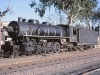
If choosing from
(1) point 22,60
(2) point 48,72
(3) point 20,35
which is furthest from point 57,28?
(2) point 48,72

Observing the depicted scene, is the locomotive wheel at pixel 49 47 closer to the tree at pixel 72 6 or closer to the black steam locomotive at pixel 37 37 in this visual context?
the black steam locomotive at pixel 37 37

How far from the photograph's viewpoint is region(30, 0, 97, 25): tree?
43500 mm

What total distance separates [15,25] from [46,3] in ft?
94.9

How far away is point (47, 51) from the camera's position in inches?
825

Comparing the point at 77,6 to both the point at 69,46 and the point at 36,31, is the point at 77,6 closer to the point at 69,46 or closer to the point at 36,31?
the point at 69,46

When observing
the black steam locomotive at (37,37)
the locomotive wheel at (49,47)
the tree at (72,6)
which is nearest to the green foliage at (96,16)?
the tree at (72,6)

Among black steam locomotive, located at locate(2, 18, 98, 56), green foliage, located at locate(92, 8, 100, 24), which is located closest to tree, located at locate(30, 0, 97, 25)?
black steam locomotive, located at locate(2, 18, 98, 56)

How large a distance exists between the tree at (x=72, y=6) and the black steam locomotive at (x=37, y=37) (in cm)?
1809

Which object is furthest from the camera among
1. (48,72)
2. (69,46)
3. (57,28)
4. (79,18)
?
(79,18)

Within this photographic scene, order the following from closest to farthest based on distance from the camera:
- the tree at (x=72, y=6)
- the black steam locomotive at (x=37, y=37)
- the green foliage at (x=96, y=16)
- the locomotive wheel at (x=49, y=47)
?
the black steam locomotive at (x=37, y=37)
the locomotive wheel at (x=49, y=47)
the tree at (x=72, y=6)
the green foliage at (x=96, y=16)

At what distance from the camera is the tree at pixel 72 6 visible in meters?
43.5

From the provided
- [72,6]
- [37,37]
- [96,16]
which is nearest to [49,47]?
[37,37]

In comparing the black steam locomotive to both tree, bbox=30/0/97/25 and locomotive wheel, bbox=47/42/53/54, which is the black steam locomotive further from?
tree, bbox=30/0/97/25

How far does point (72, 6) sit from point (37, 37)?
25120 mm
